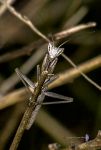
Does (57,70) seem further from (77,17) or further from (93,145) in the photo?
(93,145)

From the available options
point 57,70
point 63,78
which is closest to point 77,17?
point 57,70

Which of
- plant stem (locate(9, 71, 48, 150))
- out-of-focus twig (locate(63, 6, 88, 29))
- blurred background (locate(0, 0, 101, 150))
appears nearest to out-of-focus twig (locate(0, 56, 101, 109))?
blurred background (locate(0, 0, 101, 150))

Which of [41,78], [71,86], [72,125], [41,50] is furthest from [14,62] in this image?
[41,78]

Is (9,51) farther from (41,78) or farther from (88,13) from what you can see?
(41,78)

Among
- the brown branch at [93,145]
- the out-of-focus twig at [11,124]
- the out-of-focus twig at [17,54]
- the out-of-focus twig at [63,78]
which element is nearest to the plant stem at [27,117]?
the brown branch at [93,145]

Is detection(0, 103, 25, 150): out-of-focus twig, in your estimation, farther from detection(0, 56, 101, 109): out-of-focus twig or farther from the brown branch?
the brown branch

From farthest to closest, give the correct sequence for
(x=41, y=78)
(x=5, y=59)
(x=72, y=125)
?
1. (x=72, y=125)
2. (x=5, y=59)
3. (x=41, y=78)

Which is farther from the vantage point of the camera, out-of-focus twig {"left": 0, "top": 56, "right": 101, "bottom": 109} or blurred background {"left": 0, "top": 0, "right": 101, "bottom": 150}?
blurred background {"left": 0, "top": 0, "right": 101, "bottom": 150}

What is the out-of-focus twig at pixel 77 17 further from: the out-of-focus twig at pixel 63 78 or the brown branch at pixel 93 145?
the brown branch at pixel 93 145
